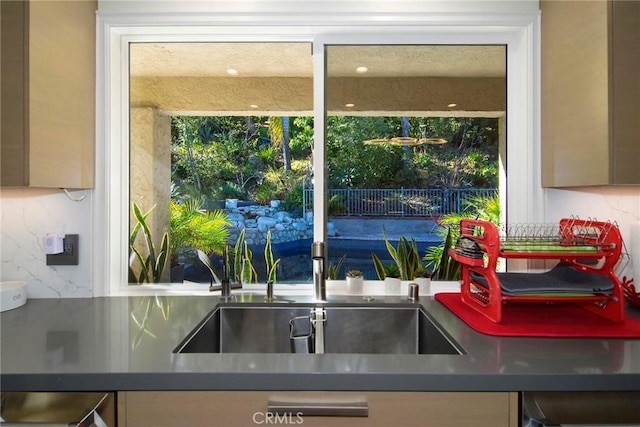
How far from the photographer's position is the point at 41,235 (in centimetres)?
161

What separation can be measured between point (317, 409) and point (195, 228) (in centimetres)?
117

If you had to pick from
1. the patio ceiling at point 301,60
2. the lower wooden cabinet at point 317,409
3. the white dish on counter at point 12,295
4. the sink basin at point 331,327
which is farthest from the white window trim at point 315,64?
the lower wooden cabinet at point 317,409

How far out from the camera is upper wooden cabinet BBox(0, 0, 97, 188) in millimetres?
1197

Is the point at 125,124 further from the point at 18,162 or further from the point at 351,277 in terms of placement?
the point at 351,277

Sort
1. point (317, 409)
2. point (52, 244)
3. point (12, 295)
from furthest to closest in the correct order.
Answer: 1. point (52, 244)
2. point (12, 295)
3. point (317, 409)

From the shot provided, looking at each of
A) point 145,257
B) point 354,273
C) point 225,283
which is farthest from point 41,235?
point 354,273

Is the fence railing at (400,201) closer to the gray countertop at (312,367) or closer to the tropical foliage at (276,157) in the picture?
the tropical foliage at (276,157)

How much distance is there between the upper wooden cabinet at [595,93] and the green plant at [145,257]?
1.75m

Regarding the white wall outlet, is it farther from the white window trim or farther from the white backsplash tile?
the white window trim

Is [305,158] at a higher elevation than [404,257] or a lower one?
higher

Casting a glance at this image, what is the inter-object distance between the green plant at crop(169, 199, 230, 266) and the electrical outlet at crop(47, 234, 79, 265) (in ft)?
1.28

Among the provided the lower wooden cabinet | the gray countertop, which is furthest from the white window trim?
the lower wooden cabinet

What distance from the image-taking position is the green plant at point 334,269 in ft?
5.91

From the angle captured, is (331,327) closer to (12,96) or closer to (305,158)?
(305,158)
